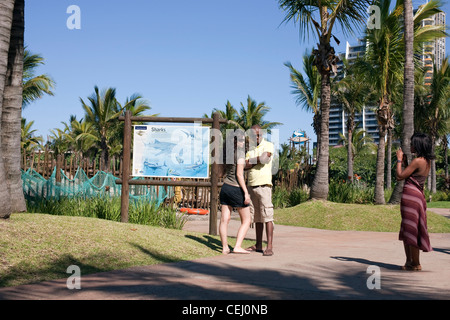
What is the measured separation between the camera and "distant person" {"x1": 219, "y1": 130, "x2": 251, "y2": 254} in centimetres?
747

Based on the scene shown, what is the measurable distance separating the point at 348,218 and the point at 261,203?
7.79 metres

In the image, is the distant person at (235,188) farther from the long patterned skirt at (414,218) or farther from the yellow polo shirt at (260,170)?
the long patterned skirt at (414,218)

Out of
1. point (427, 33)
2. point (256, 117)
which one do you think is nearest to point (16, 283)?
point (427, 33)

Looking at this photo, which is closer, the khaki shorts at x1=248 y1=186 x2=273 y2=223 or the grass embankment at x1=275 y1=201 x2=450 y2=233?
the khaki shorts at x1=248 y1=186 x2=273 y2=223

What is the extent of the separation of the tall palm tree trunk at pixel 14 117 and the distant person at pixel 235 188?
3687 millimetres

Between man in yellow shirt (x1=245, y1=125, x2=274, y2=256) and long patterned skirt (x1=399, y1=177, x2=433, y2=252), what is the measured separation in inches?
80.1

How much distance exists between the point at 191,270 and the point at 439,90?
109 ft

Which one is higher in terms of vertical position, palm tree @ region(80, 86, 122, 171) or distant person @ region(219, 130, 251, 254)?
palm tree @ region(80, 86, 122, 171)

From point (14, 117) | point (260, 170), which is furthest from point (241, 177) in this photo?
point (14, 117)

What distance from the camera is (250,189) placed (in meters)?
7.79

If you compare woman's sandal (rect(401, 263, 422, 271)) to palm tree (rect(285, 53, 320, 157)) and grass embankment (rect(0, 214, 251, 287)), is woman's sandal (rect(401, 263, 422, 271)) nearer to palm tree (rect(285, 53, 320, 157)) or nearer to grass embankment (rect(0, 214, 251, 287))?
grass embankment (rect(0, 214, 251, 287))

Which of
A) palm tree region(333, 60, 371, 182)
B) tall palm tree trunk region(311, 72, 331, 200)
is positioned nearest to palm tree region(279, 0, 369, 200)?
tall palm tree trunk region(311, 72, 331, 200)

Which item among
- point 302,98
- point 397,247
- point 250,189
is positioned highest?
point 302,98
